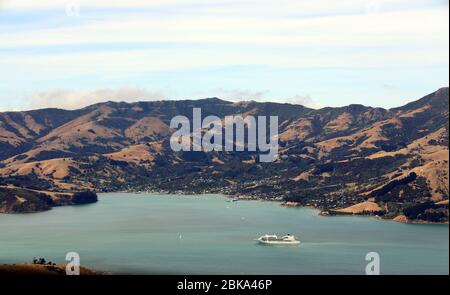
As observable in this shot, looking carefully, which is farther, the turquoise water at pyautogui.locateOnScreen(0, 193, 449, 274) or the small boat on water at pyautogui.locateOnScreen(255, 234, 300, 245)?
the small boat on water at pyautogui.locateOnScreen(255, 234, 300, 245)

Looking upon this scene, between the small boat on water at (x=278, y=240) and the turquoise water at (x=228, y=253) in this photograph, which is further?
the small boat on water at (x=278, y=240)

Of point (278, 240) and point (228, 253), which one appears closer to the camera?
point (228, 253)

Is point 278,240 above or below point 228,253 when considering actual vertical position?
above
